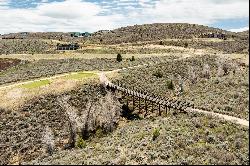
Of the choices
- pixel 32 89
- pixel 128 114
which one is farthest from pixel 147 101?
pixel 32 89

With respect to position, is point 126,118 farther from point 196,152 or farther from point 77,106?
point 196,152

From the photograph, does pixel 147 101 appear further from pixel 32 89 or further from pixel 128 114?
pixel 32 89

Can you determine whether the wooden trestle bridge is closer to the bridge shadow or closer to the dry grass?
the bridge shadow

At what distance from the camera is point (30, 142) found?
222ft

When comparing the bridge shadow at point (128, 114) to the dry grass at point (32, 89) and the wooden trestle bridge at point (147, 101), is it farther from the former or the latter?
the dry grass at point (32, 89)

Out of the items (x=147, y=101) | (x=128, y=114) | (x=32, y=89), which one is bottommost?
(x=128, y=114)

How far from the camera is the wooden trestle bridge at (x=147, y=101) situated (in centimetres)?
6103

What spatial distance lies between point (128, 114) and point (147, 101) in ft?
13.6

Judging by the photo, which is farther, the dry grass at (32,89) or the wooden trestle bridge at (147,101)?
the dry grass at (32,89)

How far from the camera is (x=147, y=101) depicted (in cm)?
7862

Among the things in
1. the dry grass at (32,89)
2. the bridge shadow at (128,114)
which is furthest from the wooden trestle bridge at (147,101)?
the dry grass at (32,89)

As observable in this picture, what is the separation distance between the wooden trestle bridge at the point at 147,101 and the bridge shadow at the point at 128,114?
3.48ft

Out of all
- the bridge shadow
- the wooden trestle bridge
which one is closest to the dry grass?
the wooden trestle bridge

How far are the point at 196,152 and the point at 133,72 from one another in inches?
2327
